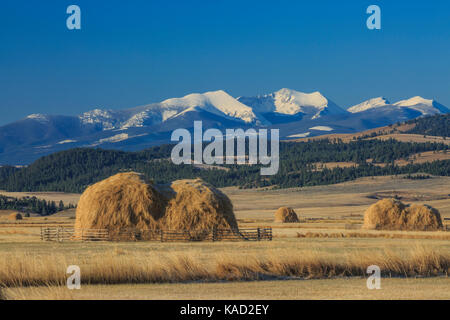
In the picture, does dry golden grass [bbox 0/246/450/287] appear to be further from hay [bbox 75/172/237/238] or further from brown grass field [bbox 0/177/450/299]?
hay [bbox 75/172/237/238]

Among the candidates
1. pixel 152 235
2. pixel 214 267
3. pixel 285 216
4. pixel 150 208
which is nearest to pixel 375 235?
pixel 152 235

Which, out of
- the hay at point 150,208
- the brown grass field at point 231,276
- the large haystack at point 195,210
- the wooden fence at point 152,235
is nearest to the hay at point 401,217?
the wooden fence at point 152,235

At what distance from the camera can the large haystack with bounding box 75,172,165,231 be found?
149 ft

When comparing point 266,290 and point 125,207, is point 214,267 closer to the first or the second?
point 266,290

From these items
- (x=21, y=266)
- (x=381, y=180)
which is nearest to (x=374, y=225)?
(x=21, y=266)

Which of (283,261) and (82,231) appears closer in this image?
(283,261)

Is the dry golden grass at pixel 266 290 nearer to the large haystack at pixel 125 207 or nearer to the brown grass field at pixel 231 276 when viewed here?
the brown grass field at pixel 231 276

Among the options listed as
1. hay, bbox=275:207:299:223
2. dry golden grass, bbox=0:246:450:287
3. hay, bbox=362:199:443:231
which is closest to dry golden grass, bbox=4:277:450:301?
dry golden grass, bbox=0:246:450:287

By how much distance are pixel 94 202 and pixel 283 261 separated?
22.0m

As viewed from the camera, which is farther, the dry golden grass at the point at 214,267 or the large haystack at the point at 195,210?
the large haystack at the point at 195,210

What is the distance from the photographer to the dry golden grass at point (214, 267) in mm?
23453

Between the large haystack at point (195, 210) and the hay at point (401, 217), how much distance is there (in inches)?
722
